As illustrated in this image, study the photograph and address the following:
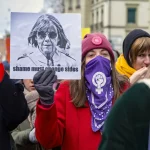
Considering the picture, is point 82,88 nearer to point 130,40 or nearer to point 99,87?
point 99,87

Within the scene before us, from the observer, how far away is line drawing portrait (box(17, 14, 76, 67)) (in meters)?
3.31

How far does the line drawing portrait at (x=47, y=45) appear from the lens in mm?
3307

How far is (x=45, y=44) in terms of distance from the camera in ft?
10.9

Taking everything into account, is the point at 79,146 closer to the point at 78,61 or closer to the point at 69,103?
the point at 69,103

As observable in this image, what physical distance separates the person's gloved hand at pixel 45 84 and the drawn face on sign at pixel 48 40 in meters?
0.21

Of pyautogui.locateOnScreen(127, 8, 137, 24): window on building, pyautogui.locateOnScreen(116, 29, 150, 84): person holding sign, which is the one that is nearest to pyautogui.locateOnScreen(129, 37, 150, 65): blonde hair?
pyautogui.locateOnScreen(116, 29, 150, 84): person holding sign

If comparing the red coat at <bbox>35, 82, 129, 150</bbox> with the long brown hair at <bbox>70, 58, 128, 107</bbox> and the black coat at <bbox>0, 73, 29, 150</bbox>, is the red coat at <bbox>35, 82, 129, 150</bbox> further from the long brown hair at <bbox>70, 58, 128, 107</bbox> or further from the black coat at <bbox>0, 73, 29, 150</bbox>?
the black coat at <bbox>0, 73, 29, 150</bbox>

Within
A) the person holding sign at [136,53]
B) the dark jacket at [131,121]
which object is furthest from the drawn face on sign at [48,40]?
the dark jacket at [131,121]

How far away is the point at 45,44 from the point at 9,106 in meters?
0.44

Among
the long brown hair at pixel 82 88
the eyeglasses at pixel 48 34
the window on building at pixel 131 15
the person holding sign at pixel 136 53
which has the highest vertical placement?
the window on building at pixel 131 15

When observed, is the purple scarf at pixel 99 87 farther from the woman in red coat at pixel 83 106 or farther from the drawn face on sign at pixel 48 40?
the drawn face on sign at pixel 48 40

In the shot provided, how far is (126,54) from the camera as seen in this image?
4180 mm

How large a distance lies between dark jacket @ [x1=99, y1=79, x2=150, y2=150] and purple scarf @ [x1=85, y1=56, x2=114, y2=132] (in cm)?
144

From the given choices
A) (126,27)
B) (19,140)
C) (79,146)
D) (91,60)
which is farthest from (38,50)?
(126,27)
